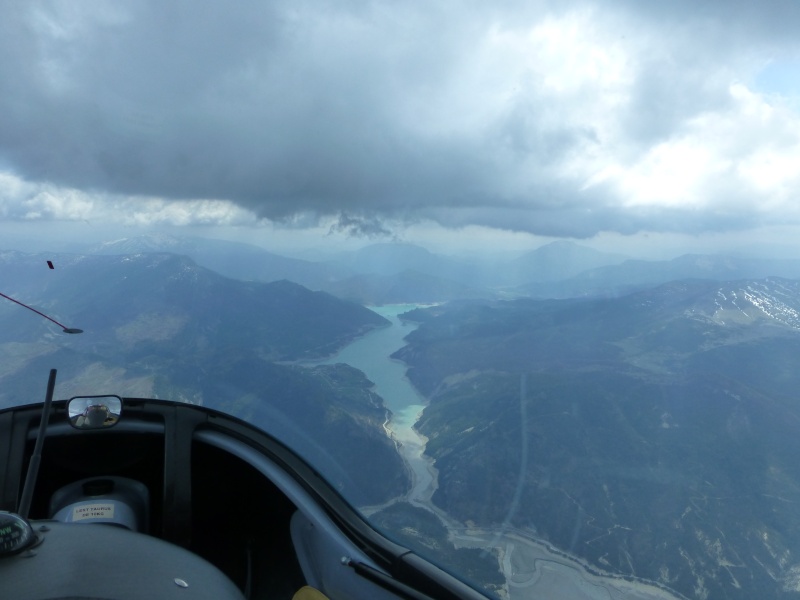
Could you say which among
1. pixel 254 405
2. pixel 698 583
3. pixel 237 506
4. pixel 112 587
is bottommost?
pixel 698 583

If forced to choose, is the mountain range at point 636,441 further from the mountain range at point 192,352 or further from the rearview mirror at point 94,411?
the rearview mirror at point 94,411

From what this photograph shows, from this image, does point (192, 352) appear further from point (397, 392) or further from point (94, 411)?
point (94, 411)

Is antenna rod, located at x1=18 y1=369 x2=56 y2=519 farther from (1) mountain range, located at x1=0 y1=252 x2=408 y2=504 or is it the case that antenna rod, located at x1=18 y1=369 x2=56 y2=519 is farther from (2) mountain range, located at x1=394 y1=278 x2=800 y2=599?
(2) mountain range, located at x1=394 y1=278 x2=800 y2=599

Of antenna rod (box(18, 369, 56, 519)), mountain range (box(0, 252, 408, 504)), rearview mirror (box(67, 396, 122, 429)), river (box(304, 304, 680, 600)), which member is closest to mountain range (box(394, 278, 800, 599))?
river (box(304, 304, 680, 600))

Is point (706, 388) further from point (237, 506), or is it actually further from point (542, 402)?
point (237, 506)

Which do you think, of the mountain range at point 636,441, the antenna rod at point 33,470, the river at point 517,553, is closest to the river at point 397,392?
the river at point 517,553

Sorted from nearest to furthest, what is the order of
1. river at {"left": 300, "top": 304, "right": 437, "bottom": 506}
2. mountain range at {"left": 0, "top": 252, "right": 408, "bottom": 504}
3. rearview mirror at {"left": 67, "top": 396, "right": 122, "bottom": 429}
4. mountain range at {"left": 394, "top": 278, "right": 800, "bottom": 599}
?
rearview mirror at {"left": 67, "top": 396, "right": 122, "bottom": 429} < mountain range at {"left": 0, "top": 252, "right": 408, "bottom": 504} < mountain range at {"left": 394, "top": 278, "right": 800, "bottom": 599} < river at {"left": 300, "top": 304, "right": 437, "bottom": 506}

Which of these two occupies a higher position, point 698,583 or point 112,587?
point 112,587

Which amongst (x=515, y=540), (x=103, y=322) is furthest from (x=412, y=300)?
(x=515, y=540)
